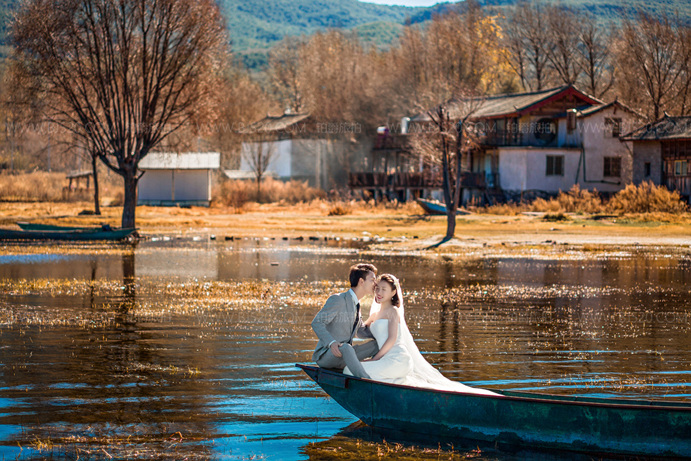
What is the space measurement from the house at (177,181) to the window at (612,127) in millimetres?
29888

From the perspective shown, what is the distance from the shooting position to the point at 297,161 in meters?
87.1

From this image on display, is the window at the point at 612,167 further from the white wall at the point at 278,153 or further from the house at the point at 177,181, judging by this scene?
the white wall at the point at 278,153

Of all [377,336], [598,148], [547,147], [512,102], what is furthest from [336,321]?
[512,102]

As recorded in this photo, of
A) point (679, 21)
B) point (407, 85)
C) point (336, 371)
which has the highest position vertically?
point (679, 21)

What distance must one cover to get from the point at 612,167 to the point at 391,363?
60533mm

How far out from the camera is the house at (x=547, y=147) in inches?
2559

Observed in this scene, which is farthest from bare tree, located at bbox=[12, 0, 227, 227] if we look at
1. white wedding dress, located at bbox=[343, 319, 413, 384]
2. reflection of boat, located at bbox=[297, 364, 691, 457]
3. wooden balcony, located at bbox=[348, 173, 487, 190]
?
reflection of boat, located at bbox=[297, 364, 691, 457]

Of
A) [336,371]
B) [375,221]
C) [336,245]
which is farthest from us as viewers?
[375,221]

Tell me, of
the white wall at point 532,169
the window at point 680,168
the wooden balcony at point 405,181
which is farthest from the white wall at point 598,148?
the wooden balcony at point 405,181

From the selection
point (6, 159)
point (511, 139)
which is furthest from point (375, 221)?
point (6, 159)

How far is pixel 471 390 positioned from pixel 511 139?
58.3 metres

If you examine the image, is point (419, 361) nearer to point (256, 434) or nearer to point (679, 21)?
point (256, 434)

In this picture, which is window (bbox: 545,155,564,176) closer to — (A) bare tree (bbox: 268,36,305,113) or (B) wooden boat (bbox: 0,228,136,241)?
(B) wooden boat (bbox: 0,228,136,241)

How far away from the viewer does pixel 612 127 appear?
66.6 m
